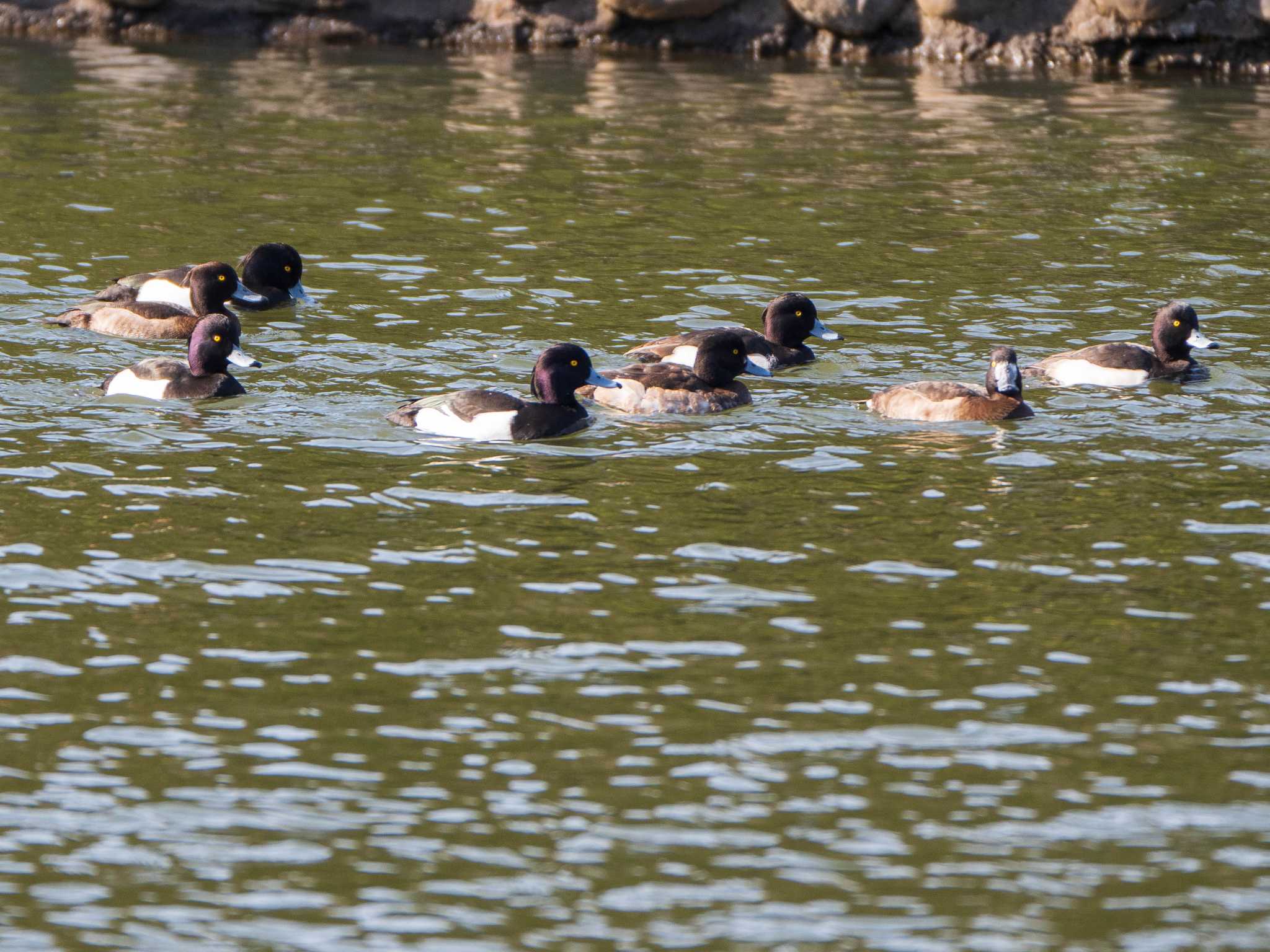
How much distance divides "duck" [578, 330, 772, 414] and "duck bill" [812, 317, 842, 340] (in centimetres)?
135

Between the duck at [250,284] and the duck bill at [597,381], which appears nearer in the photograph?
the duck bill at [597,381]

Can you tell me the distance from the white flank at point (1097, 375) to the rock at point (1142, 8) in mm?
17362

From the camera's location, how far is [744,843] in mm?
7676

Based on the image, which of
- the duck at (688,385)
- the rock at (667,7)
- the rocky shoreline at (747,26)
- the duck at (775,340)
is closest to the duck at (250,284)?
the duck at (775,340)

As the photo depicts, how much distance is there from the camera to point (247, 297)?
1728 centimetres

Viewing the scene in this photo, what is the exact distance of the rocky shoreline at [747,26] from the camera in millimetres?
30750

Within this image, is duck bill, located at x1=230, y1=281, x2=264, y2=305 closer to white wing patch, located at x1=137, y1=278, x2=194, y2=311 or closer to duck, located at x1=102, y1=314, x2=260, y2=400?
white wing patch, located at x1=137, y1=278, x2=194, y2=311

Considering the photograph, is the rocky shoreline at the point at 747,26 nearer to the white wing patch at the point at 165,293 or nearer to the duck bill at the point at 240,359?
the white wing patch at the point at 165,293

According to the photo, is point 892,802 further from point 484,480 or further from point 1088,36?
point 1088,36

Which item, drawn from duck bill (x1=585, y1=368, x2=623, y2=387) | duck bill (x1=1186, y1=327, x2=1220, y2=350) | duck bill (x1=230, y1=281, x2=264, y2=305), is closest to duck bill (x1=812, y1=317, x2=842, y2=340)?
duck bill (x1=585, y1=368, x2=623, y2=387)

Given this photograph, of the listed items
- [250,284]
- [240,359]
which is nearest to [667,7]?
[250,284]

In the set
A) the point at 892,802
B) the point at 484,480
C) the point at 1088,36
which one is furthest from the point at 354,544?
the point at 1088,36

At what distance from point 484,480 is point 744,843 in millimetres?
5109

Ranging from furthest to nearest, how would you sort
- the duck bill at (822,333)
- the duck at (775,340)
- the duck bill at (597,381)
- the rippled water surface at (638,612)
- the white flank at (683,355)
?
the duck bill at (822,333)
the duck at (775,340)
the white flank at (683,355)
the duck bill at (597,381)
the rippled water surface at (638,612)
